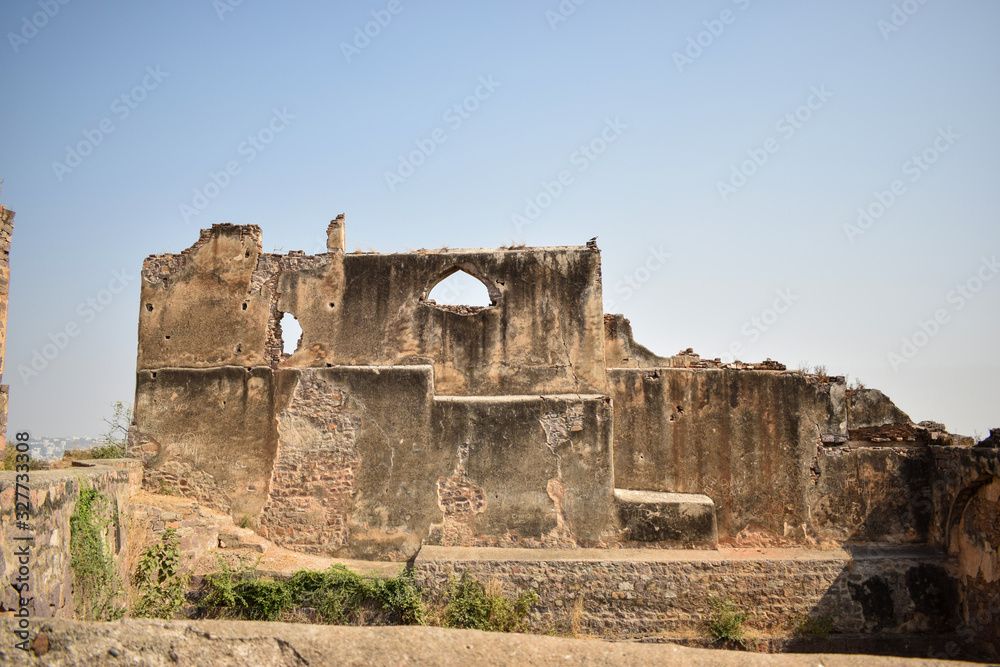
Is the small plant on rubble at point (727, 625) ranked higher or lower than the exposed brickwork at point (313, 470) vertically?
lower

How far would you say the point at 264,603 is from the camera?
10016 millimetres

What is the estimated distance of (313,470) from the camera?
11734 millimetres

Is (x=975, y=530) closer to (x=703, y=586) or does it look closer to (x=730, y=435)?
(x=730, y=435)

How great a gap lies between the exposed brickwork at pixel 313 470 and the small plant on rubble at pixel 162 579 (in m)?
2.10

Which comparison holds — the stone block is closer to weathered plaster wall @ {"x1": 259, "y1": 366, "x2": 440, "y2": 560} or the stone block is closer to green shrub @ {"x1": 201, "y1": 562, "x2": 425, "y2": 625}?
weathered plaster wall @ {"x1": 259, "y1": 366, "x2": 440, "y2": 560}

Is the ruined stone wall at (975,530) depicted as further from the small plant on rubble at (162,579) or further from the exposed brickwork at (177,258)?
the exposed brickwork at (177,258)

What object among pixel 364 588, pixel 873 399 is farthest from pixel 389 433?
pixel 873 399

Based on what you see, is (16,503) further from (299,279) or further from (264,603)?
(299,279)

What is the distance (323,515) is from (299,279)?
12.4 ft

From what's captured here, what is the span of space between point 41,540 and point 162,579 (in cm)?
321

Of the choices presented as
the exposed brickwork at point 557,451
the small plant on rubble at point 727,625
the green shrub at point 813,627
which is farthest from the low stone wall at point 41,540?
the green shrub at point 813,627

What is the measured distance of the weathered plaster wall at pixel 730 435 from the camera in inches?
478

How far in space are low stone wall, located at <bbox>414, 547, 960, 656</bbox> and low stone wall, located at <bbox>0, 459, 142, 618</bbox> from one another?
4753 mm

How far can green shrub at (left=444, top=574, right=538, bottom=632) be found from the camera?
1020 cm
